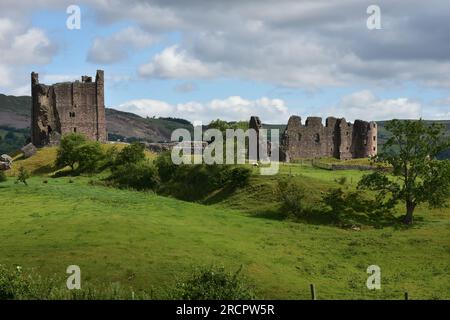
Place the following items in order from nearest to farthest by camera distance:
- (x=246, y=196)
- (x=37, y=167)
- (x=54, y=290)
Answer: (x=54, y=290) → (x=246, y=196) → (x=37, y=167)

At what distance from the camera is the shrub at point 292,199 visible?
6844cm

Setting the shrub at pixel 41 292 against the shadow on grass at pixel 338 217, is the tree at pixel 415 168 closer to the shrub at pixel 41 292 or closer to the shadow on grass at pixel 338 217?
the shadow on grass at pixel 338 217

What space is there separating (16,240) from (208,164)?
38331 mm

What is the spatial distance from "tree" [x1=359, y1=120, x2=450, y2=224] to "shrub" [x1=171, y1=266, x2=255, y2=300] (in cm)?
3612

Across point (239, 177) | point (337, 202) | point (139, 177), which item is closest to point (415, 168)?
point (337, 202)

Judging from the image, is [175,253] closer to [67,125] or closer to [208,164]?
[208,164]

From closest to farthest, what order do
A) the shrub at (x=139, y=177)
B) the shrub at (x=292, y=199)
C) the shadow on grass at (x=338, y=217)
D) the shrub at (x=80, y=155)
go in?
the shadow on grass at (x=338, y=217)
the shrub at (x=292, y=199)
the shrub at (x=139, y=177)
the shrub at (x=80, y=155)

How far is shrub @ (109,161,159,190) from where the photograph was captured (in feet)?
282

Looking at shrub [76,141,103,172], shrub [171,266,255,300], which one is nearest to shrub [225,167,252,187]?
shrub [76,141,103,172]

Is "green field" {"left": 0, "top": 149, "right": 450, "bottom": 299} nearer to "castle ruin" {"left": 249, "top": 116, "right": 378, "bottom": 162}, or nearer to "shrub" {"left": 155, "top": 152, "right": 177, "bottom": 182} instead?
"shrub" {"left": 155, "top": 152, "right": 177, "bottom": 182}

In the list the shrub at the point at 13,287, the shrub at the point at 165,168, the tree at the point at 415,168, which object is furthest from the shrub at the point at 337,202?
the shrub at the point at 13,287

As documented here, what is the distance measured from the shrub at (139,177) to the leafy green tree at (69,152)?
41.0 feet

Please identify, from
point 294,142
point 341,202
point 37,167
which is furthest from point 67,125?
point 341,202

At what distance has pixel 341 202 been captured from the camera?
69.8 meters
